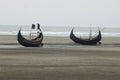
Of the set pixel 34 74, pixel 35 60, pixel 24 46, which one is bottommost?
pixel 24 46

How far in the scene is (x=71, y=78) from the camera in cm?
1758

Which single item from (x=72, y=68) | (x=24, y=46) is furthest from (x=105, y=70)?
(x=24, y=46)

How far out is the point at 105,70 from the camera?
2023cm

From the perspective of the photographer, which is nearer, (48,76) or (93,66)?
(48,76)

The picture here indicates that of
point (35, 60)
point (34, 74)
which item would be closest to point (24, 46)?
point (35, 60)

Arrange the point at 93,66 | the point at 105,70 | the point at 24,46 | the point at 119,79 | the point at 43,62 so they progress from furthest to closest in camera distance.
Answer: the point at 24,46
the point at 43,62
the point at 93,66
the point at 105,70
the point at 119,79

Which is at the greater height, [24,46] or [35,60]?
[35,60]

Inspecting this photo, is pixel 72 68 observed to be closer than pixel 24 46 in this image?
Yes

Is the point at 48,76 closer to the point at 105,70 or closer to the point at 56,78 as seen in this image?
the point at 56,78

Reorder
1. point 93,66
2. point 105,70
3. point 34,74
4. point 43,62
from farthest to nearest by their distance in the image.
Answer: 1. point 43,62
2. point 93,66
3. point 105,70
4. point 34,74

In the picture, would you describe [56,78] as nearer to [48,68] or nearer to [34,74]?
[34,74]

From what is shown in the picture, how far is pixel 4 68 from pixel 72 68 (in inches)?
123

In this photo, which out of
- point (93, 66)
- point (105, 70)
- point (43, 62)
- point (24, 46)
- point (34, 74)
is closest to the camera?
point (34, 74)

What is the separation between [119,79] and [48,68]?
452 cm
